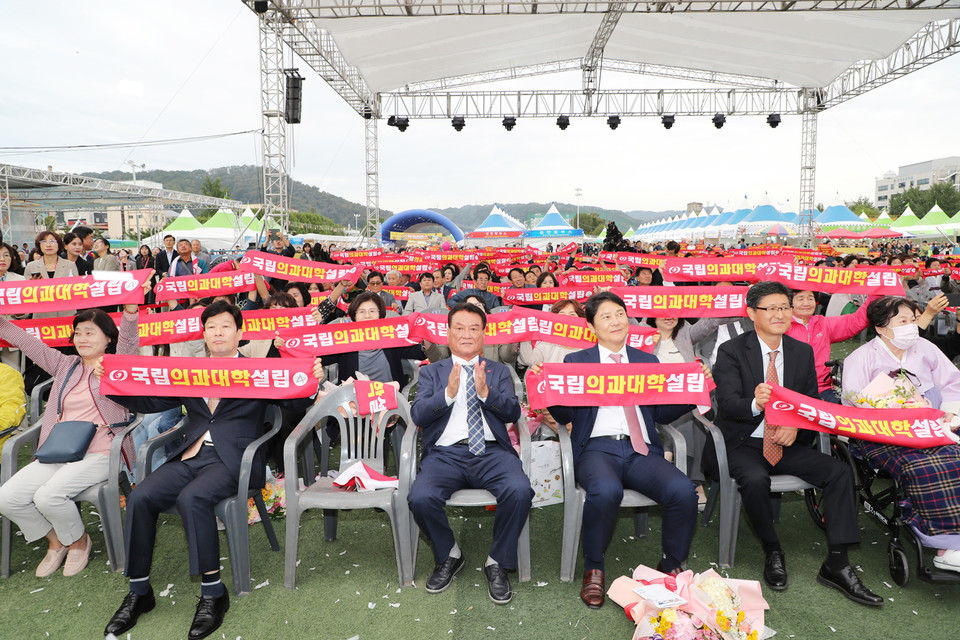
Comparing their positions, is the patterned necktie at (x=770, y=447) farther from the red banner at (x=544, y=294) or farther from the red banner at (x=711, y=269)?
the red banner at (x=544, y=294)

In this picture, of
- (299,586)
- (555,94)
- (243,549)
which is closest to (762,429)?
(299,586)

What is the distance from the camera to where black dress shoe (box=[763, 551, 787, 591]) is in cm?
316

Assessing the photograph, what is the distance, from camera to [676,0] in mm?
12242

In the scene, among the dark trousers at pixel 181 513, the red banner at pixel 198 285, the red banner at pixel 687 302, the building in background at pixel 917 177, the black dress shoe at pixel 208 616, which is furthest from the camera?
the building in background at pixel 917 177

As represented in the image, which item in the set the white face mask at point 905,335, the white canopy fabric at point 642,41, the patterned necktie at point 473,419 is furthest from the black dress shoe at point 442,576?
the white canopy fabric at point 642,41

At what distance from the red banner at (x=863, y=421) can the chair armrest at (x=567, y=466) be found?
3.79ft

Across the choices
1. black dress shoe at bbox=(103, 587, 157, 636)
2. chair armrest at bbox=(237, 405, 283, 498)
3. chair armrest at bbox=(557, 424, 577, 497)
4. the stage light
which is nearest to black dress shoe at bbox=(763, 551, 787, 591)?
chair armrest at bbox=(557, 424, 577, 497)

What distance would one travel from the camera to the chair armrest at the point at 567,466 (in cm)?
312

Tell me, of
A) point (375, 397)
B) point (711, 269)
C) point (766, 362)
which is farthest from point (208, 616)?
point (711, 269)

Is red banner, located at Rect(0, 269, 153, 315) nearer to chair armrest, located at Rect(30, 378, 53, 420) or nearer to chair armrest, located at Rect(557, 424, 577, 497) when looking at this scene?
chair armrest, located at Rect(30, 378, 53, 420)

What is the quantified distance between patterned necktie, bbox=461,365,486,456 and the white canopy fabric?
13.0 meters

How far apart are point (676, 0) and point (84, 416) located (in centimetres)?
1328

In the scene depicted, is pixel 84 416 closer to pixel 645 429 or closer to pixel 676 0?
pixel 645 429

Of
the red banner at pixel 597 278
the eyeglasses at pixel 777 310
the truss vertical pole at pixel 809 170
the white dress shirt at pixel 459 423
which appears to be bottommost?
the white dress shirt at pixel 459 423
